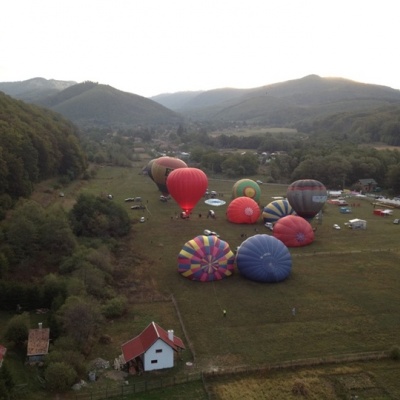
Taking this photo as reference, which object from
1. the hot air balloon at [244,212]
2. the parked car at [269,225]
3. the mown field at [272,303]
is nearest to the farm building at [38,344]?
the mown field at [272,303]

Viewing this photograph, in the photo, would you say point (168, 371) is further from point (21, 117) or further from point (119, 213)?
point (21, 117)

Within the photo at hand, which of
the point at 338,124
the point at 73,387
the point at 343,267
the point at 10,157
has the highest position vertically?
the point at 10,157

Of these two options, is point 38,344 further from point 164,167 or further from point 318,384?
point 164,167

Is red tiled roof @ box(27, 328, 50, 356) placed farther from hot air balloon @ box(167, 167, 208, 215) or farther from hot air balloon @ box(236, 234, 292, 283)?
hot air balloon @ box(167, 167, 208, 215)

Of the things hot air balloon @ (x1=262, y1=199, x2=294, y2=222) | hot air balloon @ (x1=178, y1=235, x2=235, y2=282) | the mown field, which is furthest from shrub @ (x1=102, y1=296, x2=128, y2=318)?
hot air balloon @ (x1=262, y1=199, x2=294, y2=222)

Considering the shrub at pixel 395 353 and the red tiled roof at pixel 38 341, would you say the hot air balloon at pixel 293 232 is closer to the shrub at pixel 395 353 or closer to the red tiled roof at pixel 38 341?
the shrub at pixel 395 353

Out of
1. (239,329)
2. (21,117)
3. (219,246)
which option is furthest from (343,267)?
(21,117)
